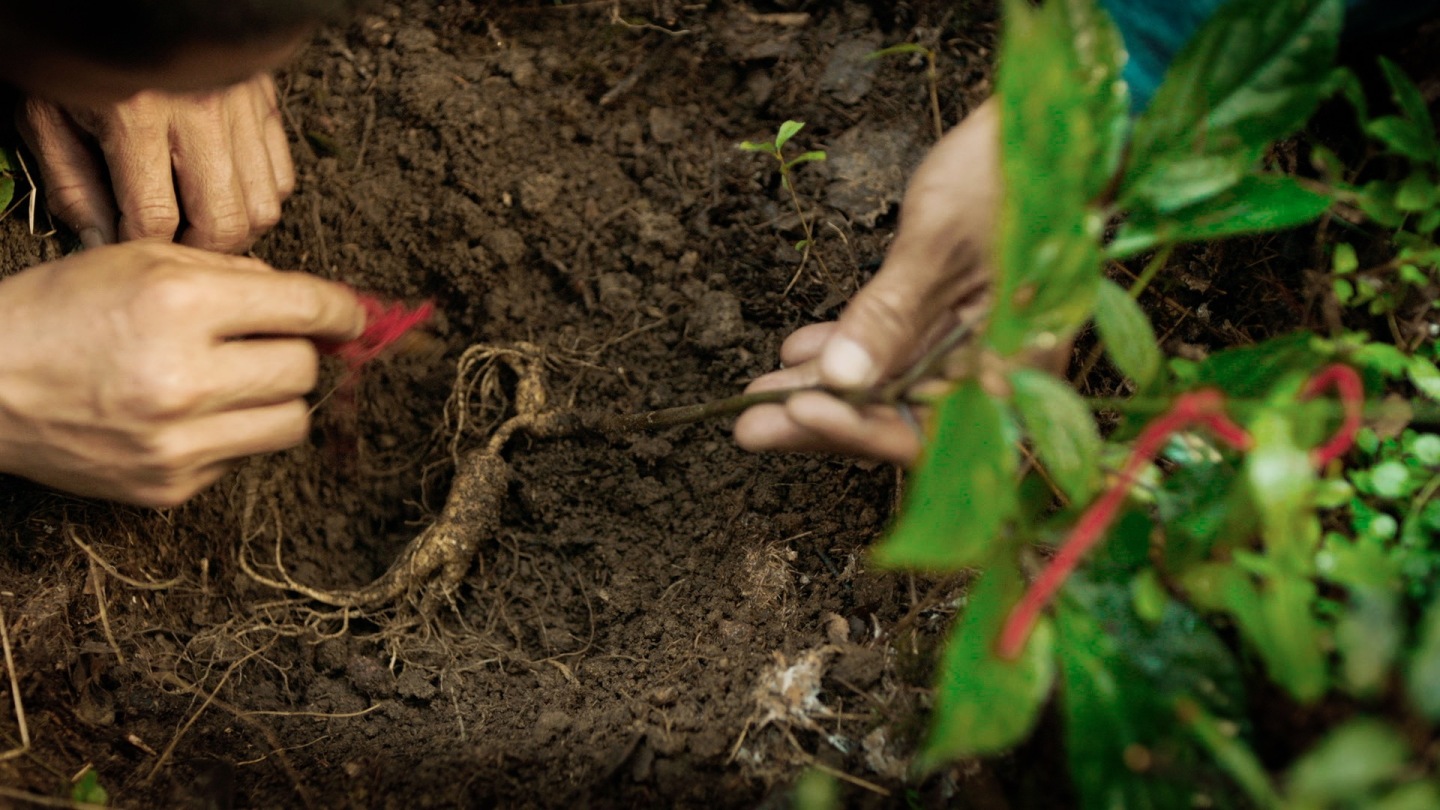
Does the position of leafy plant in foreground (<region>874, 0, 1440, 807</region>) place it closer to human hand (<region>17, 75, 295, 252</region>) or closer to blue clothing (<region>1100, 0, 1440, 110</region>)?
blue clothing (<region>1100, 0, 1440, 110</region>)

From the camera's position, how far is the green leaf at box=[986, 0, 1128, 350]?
0.57 meters

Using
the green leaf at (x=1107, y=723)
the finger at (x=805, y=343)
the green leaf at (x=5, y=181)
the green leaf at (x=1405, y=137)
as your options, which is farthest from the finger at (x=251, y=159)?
the green leaf at (x=1405, y=137)

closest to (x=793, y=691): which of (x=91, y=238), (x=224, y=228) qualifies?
(x=224, y=228)

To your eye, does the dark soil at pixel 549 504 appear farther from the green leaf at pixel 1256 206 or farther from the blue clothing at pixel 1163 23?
the green leaf at pixel 1256 206

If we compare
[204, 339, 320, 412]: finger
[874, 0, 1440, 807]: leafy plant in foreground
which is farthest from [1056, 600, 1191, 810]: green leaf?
[204, 339, 320, 412]: finger

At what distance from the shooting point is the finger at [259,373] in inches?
41.8

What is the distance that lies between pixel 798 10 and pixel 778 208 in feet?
1.22

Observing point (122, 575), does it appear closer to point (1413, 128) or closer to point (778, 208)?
point (778, 208)

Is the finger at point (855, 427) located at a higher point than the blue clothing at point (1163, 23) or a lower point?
lower

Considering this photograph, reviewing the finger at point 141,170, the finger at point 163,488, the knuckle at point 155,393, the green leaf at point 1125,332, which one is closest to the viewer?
the green leaf at point 1125,332

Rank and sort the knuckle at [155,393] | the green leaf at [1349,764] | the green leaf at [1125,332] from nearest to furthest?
the green leaf at [1349,764], the green leaf at [1125,332], the knuckle at [155,393]

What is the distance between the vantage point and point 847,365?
92 centimetres

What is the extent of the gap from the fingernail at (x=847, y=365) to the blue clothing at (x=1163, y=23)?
514mm

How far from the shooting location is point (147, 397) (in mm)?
1007
